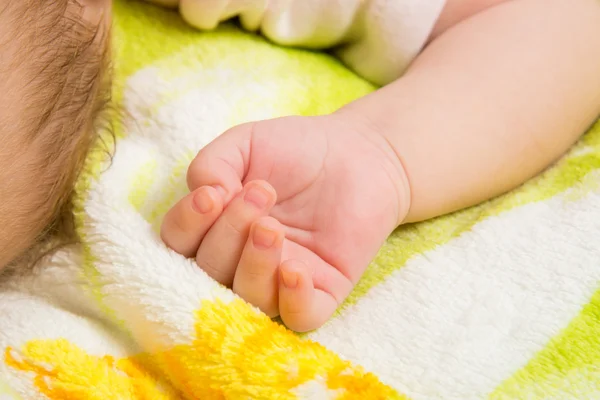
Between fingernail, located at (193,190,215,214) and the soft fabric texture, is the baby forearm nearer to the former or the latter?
the soft fabric texture

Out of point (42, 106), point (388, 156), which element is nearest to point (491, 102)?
point (388, 156)

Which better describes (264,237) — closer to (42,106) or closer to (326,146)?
(326,146)

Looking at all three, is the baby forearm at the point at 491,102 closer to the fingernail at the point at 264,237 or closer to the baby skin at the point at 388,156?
the baby skin at the point at 388,156

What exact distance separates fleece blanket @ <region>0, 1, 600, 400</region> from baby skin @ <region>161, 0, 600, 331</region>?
3 cm

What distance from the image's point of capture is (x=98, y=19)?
718 millimetres

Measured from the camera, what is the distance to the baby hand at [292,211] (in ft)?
1.82

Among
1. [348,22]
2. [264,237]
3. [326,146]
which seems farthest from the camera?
[348,22]

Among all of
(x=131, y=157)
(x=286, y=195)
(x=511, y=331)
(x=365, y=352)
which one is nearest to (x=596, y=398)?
(x=511, y=331)

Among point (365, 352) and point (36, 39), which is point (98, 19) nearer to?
point (36, 39)

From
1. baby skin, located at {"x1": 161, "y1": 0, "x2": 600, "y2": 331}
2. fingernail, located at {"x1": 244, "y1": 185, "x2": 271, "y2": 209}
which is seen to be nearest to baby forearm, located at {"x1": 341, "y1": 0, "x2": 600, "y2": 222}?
baby skin, located at {"x1": 161, "y1": 0, "x2": 600, "y2": 331}

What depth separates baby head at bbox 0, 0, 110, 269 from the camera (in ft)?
1.85

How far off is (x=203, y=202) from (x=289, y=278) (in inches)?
3.9

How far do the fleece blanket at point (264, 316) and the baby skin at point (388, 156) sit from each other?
30mm

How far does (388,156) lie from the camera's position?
0.67m
